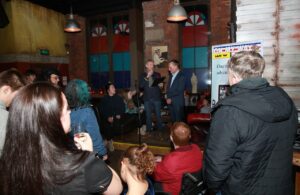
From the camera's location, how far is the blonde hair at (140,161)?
204 centimetres

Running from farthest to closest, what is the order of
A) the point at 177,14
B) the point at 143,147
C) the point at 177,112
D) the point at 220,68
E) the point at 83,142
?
the point at 177,112 → the point at 177,14 → the point at 220,68 → the point at 143,147 → the point at 83,142

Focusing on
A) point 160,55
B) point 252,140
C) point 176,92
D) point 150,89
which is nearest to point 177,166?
point 252,140

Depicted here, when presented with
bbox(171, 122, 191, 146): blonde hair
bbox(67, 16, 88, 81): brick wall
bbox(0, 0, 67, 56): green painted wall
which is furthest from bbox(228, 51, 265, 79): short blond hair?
bbox(67, 16, 88, 81): brick wall

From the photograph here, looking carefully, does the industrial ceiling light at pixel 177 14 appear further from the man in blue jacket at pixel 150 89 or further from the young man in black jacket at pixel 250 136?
the young man in black jacket at pixel 250 136

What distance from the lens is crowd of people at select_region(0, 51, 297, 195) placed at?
98 cm

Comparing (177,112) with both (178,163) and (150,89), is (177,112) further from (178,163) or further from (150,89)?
(178,163)

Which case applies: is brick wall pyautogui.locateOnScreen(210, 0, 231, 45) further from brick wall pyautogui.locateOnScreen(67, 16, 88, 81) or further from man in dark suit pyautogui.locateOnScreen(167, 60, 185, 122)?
brick wall pyautogui.locateOnScreen(67, 16, 88, 81)

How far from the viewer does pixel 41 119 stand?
982mm

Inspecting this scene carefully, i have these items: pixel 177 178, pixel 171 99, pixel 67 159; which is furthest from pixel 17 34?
pixel 67 159

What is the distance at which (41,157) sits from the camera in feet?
3.19

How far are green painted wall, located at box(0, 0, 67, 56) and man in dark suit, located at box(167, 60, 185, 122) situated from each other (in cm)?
477

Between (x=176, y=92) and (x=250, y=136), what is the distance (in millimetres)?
3835

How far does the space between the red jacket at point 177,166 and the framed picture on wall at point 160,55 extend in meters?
5.33

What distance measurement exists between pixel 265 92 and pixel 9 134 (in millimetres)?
1458
